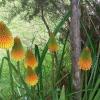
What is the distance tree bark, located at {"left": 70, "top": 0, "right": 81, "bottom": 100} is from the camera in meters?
2.13

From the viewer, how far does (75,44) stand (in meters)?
2.20

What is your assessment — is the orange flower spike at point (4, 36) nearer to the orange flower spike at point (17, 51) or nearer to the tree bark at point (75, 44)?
the orange flower spike at point (17, 51)

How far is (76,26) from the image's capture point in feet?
7.12

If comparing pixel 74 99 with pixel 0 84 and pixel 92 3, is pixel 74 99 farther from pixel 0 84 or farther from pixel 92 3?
pixel 92 3

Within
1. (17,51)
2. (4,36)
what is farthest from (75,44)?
(4,36)

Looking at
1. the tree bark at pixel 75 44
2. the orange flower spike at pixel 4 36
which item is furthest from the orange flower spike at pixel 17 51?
the tree bark at pixel 75 44

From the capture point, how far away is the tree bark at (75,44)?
7.00 ft

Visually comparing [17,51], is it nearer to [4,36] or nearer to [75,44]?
[4,36]

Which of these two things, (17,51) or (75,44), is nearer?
(17,51)

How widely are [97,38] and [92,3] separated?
1.02 ft

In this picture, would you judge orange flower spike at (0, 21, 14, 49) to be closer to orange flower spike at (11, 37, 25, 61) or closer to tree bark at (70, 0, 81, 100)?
orange flower spike at (11, 37, 25, 61)

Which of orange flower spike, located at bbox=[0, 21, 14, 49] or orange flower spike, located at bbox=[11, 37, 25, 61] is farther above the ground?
orange flower spike, located at bbox=[0, 21, 14, 49]

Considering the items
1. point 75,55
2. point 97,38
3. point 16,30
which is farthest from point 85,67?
point 16,30

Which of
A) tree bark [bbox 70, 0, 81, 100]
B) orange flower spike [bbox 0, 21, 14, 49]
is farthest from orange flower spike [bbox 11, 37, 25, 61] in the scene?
tree bark [bbox 70, 0, 81, 100]
